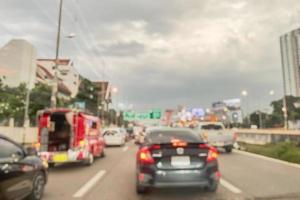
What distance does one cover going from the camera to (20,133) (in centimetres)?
3284

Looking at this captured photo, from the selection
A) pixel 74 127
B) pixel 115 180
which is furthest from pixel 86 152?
pixel 115 180

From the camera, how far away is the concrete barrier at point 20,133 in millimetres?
29744

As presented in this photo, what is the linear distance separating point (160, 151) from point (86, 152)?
22.7 feet

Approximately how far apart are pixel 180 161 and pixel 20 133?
28.8 metres

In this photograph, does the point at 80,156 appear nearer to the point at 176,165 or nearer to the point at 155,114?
the point at 176,165

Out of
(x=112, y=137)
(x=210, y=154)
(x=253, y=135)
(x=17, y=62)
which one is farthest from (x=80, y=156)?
(x=17, y=62)

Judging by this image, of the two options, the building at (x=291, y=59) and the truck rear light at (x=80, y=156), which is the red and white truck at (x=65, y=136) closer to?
the truck rear light at (x=80, y=156)

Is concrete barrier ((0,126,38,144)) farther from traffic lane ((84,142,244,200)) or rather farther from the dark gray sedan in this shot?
the dark gray sedan

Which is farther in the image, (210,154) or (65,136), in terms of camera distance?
(65,136)

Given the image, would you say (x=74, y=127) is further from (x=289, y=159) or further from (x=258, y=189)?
(x=289, y=159)

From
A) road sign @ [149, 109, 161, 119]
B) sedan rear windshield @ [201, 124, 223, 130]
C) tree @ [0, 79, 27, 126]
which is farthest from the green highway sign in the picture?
sedan rear windshield @ [201, 124, 223, 130]

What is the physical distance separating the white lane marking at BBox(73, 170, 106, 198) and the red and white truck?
163 centimetres

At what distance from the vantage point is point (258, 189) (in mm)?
8602

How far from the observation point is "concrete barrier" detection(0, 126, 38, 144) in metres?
29.7
